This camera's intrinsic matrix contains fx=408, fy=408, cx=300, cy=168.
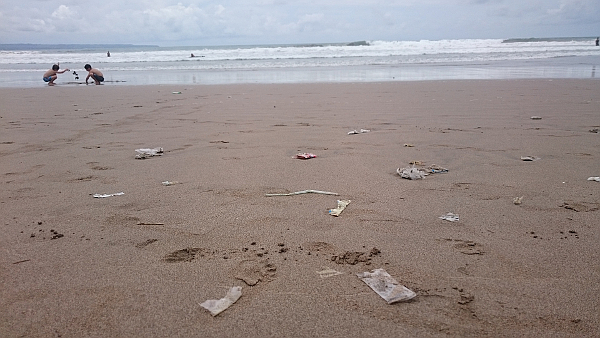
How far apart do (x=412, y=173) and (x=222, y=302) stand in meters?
2.00

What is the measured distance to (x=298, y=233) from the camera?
7.39 ft

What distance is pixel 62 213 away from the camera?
2582mm

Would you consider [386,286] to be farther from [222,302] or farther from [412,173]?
[412,173]

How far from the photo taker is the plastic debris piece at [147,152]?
3941mm

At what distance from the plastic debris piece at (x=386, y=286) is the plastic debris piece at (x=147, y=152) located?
9.24 ft

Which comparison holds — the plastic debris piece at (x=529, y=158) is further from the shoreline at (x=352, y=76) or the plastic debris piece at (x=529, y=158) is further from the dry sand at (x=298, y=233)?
the shoreline at (x=352, y=76)

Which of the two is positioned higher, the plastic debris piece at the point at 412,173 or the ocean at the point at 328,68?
the ocean at the point at 328,68

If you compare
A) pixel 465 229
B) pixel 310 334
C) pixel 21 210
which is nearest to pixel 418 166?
pixel 465 229

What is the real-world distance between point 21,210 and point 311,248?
1943 mm

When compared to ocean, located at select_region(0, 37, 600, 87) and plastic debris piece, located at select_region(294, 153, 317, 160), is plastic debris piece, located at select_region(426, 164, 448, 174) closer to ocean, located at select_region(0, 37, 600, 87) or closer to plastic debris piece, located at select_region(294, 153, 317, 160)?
plastic debris piece, located at select_region(294, 153, 317, 160)

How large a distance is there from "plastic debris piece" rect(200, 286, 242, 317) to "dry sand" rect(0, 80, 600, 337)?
0.03m

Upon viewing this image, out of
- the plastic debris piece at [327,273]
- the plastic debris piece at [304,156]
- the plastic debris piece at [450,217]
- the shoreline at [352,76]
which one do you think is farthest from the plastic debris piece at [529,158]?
the shoreline at [352,76]

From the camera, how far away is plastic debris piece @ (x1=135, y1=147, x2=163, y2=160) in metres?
3.94

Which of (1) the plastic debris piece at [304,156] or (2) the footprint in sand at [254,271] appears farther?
(1) the plastic debris piece at [304,156]
